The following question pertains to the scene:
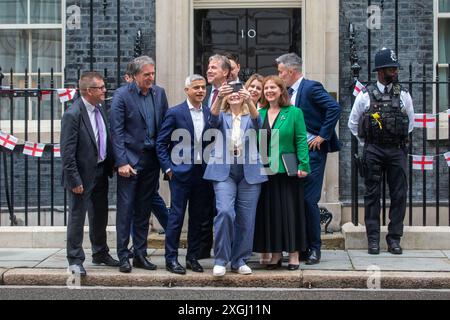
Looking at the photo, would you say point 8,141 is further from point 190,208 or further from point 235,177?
point 235,177

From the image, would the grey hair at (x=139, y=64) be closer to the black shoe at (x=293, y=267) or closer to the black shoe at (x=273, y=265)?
the black shoe at (x=273, y=265)

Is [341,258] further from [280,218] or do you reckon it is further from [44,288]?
[44,288]

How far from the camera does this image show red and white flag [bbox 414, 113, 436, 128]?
8.91m

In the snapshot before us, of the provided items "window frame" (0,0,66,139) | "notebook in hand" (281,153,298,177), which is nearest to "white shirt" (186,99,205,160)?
"notebook in hand" (281,153,298,177)

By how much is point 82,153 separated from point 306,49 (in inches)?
140

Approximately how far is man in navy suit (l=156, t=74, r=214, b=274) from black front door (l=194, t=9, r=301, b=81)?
284 cm

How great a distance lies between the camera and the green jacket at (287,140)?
7.38m

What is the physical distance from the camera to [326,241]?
28.8 ft

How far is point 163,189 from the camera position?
976cm

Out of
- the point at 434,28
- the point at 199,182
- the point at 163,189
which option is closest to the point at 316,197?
the point at 199,182

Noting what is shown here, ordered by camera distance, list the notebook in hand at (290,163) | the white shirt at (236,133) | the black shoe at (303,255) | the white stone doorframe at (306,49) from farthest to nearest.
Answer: the white stone doorframe at (306,49) < the black shoe at (303,255) < the notebook in hand at (290,163) < the white shirt at (236,133)

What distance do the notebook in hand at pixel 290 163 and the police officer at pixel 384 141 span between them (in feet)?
3.83

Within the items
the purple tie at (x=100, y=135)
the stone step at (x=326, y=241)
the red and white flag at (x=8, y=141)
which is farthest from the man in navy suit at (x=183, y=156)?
the red and white flag at (x=8, y=141)

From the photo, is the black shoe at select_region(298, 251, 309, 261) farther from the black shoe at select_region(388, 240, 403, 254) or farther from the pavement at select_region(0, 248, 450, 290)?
the black shoe at select_region(388, 240, 403, 254)
